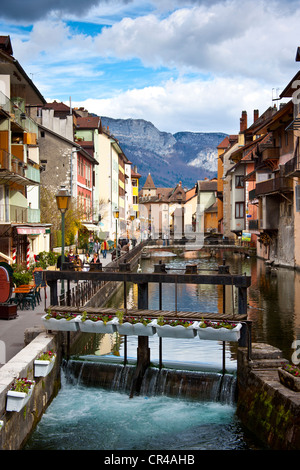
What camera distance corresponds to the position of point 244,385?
38.9ft

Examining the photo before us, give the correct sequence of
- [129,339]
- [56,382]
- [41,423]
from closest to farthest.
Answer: [41,423]
[56,382]
[129,339]

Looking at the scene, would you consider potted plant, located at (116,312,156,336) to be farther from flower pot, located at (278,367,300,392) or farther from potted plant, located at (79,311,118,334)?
flower pot, located at (278,367,300,392)

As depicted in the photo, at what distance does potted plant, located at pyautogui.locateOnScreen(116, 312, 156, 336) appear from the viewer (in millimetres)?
12719

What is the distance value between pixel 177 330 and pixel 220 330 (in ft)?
3.40

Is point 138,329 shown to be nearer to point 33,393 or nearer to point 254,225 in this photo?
point 33,393

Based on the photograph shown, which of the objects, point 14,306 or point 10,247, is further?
point 10,247

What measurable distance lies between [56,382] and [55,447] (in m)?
2.93

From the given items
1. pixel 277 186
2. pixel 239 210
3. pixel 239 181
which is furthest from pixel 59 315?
pixel 239 210

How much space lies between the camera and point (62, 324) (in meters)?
13.2

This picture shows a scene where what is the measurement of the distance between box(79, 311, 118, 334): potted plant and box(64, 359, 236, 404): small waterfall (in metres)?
1.19

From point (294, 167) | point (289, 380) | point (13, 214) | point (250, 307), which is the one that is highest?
point (294, 167)

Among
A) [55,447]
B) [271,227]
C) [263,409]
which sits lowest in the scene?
[55,447]
